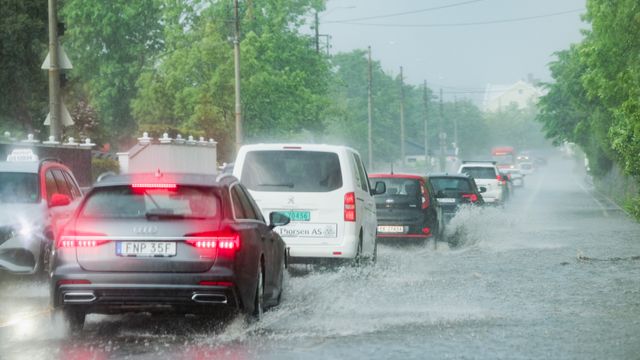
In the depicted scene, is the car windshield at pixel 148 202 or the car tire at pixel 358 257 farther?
the car tire at pixel 358 257

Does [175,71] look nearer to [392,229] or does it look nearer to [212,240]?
[392,229]

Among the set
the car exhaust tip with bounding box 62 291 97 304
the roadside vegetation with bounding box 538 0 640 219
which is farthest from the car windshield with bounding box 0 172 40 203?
the roadside vegetation with bounding box 538 0 640 219

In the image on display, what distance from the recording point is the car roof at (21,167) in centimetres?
1688

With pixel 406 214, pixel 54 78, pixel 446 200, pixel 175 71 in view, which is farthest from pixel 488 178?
pixel 175 71

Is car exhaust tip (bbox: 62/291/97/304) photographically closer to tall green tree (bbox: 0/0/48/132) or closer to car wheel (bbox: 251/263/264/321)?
car wheel (bbox: 251/263/264/321)

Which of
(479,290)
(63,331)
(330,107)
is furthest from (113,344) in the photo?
(330,107)

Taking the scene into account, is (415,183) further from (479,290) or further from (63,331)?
(63,331)

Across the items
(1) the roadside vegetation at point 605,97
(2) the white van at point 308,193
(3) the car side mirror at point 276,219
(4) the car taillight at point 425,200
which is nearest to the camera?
(3) the car side mirror at point 276,219

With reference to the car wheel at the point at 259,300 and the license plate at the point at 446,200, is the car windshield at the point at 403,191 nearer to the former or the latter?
the license plate at the point at 446,200

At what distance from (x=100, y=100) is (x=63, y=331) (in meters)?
87.2

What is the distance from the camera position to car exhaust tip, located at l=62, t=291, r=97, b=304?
1110 centimetres

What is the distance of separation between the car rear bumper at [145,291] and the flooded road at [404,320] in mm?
282

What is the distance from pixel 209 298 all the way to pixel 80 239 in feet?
3.99

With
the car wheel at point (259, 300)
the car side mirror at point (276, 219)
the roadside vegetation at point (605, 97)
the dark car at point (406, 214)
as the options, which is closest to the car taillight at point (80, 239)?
the car wheel at point (259, 300)
